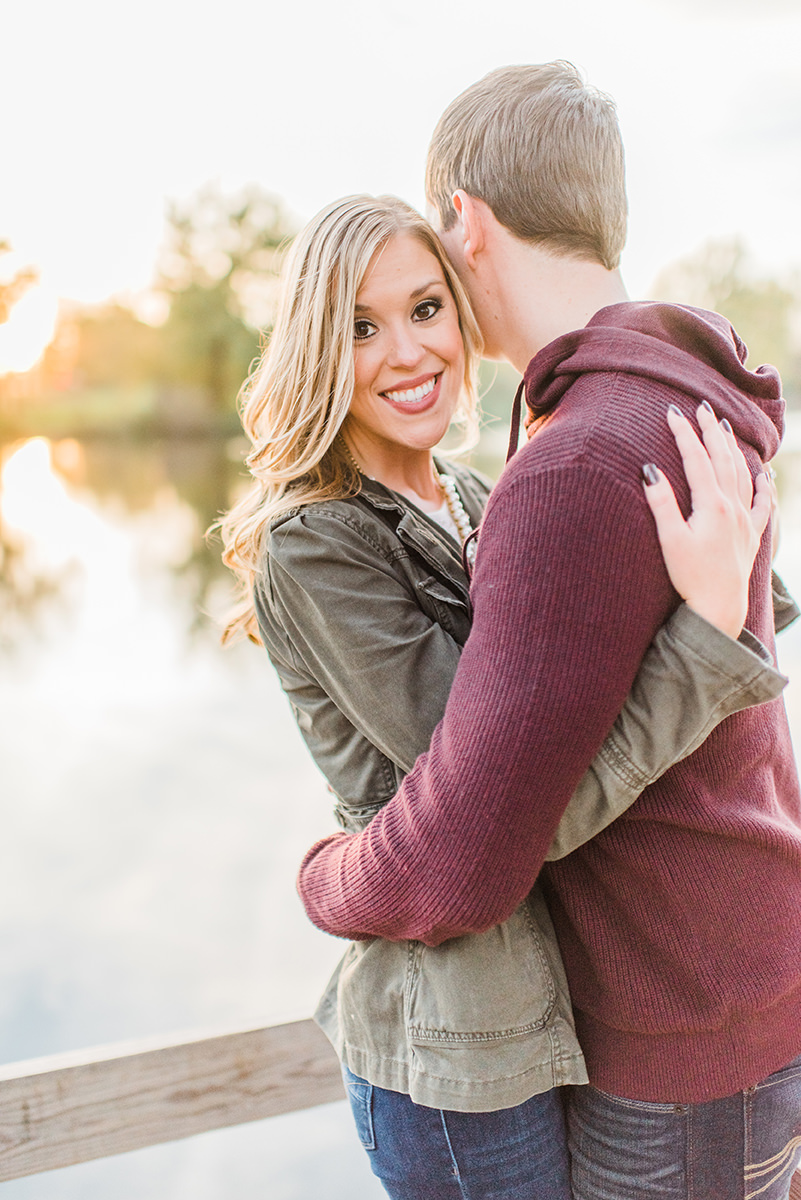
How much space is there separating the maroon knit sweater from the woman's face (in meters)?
0.39

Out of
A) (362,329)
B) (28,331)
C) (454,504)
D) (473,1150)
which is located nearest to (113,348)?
(28,331)

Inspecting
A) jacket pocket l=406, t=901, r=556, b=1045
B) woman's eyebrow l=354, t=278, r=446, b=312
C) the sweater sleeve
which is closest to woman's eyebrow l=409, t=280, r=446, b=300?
woman's eyebrow l=354, t=278, r=446, b=312

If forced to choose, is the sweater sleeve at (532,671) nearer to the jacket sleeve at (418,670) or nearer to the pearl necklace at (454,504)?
the jacket sleeve at (418,670)

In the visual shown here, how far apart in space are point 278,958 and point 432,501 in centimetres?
430

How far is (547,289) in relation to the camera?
1028mm

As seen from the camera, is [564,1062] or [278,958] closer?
[564,1062]

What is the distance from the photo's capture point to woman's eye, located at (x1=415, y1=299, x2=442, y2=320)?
49.1 inches

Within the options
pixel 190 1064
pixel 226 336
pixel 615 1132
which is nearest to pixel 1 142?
pixel 226 336

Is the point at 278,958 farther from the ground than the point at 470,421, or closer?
closer

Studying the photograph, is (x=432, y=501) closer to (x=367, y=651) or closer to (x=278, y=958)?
(x=367, y=651)

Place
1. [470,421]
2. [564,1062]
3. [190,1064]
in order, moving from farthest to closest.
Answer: [470,421], [190,1064], [564,1062]

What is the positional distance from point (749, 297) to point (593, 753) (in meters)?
4.41

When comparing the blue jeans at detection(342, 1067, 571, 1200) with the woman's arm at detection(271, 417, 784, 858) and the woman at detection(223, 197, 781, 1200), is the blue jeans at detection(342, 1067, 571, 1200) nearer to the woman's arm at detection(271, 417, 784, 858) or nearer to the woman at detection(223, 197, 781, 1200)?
the woman at detection(223, 197, 781, 1200)

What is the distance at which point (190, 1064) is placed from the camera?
1278 mm
